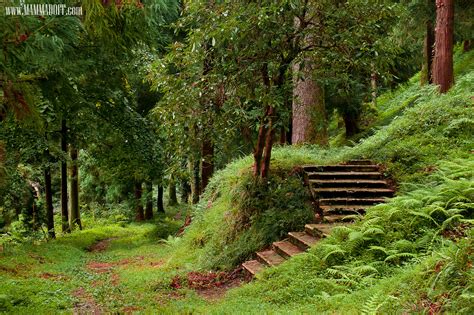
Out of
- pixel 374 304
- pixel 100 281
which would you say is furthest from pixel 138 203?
pixel 374 304

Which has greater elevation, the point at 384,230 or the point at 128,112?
the point at 128,112

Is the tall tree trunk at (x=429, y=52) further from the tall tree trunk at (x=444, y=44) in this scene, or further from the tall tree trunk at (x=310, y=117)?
the tall tree trunk at (x=310, y=117)

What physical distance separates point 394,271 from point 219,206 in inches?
272

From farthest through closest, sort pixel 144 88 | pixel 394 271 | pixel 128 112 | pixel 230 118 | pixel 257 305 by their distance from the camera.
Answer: pixel 144 88
pixel 128 112
pixel 230 118
pixel 257 305
pixel 394 271

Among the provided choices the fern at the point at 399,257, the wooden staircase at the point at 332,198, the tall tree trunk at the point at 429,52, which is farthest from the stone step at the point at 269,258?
the tall tree trunk at the point at 429,52

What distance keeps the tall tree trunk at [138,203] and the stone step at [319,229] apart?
51.2 ft

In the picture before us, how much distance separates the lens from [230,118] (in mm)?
8648

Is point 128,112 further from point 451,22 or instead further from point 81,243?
point 451,22

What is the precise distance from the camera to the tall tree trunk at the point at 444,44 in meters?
11.6

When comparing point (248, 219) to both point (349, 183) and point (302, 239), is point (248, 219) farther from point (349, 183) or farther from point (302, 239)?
point (349, 183)

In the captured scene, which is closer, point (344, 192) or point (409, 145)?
point (344, 192)

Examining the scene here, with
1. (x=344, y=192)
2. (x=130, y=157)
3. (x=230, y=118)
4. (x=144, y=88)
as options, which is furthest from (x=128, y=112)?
(x=344, y=192)

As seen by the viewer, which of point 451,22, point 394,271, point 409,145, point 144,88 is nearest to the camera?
point 394,271

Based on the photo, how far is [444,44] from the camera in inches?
463
